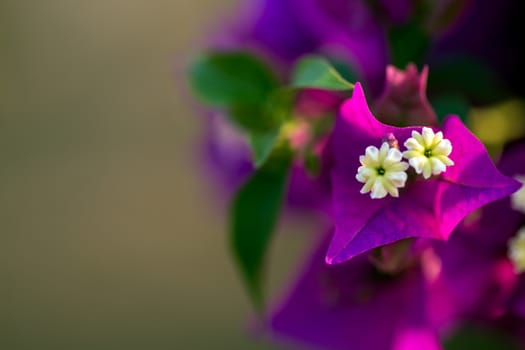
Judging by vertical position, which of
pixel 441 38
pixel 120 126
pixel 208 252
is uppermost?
pixel 441 38

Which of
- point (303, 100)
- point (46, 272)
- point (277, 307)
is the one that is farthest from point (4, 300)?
point (303, 100)

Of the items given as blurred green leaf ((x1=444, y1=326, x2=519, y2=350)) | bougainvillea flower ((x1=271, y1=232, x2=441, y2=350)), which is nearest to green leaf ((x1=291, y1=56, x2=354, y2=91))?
bougainvillea flower ((x1=271, y1=232, x2=441, y2=350))

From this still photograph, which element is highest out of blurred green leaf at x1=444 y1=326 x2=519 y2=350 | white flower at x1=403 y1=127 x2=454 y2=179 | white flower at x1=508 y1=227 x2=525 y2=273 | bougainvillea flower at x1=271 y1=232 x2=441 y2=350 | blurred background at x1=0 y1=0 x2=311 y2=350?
white flower at x1=403 y1=127 x2=454 y2=179

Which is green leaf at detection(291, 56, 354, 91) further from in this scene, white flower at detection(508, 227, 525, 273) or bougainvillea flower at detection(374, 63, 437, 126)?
white flower at detection(508, 227, 525, 273)

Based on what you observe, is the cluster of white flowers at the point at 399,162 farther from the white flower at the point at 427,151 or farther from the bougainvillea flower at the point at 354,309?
the bougainvillea flower at the point at 354,309

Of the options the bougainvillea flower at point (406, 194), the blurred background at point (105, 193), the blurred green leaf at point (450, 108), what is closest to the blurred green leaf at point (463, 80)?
the blurred green leaf at point (450, 108)

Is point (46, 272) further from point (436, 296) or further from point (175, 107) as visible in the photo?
point (436, 296)
